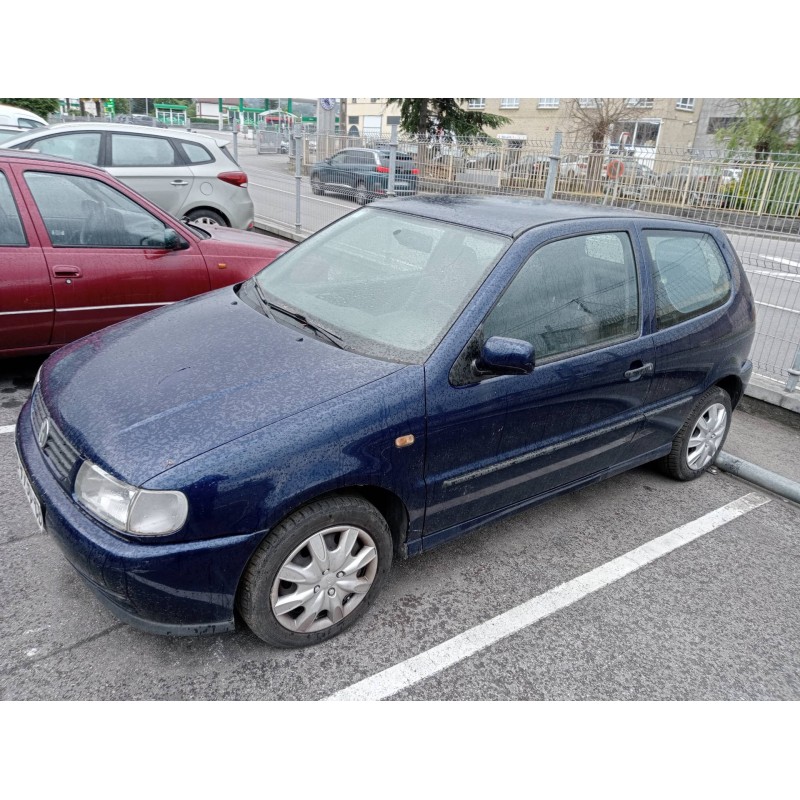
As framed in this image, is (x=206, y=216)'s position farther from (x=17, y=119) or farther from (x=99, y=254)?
(x=17, y=119)

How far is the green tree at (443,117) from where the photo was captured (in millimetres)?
23047

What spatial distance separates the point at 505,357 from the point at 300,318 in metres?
1.01

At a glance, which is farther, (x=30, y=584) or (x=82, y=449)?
(x=30, y=584)

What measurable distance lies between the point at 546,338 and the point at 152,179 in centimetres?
684

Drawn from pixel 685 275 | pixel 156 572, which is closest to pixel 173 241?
pixel 156 572

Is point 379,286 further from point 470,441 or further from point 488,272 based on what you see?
point 470,441

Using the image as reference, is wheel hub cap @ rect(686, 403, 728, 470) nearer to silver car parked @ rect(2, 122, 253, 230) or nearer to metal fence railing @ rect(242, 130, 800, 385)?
metal fence railing @ rect(242, 130, 800, 385)

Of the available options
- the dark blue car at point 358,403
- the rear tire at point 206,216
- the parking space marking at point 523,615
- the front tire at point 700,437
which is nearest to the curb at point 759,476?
the front tire at point 700,437

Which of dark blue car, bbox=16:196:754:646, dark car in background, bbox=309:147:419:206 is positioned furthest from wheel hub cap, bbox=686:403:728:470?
dark car in background, bbox=309:147:419:206

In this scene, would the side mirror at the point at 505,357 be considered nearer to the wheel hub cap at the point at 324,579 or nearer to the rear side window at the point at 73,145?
the wheel hub cap at the point at 324,579

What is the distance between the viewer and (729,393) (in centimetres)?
434

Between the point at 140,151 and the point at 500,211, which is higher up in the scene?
the point at 500,211

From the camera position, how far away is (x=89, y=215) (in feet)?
15.3

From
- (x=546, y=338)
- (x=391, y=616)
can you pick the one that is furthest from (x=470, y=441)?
(x=391, y=616)
